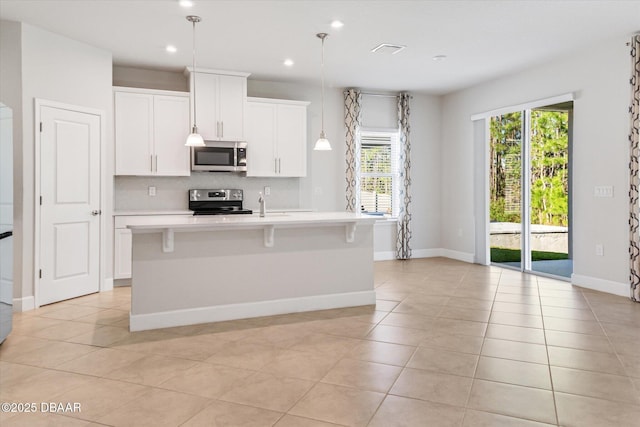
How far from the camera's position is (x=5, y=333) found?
10.7 feet

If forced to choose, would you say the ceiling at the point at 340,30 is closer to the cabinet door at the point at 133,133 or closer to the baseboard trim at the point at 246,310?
the cabinet door at the point at 133,133

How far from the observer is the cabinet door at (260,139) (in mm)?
6137

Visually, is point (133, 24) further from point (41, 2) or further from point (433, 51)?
point (433, 51)

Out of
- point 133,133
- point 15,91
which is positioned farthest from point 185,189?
point 15,91

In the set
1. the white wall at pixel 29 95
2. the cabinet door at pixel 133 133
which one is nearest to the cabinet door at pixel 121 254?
the cabinet door at pixel 133 133

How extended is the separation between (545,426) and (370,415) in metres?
0.82

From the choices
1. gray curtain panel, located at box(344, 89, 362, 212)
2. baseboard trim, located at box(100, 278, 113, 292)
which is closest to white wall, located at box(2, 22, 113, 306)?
baseboard trim, located at box(100, 278, 113, 292)

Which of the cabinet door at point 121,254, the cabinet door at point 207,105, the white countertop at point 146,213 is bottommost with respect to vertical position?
the cabinet door at point 121,254

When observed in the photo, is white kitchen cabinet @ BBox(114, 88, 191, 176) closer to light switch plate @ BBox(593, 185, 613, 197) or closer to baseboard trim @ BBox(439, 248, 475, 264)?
baseboard trim @ BBox(439, 248, 475, 264)

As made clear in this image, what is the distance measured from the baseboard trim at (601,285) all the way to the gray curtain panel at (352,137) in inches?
127

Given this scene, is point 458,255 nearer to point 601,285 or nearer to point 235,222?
point 601,285

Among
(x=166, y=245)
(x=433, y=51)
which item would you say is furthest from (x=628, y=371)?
(x=433, y=51)

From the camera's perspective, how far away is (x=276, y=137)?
6312 millimetres

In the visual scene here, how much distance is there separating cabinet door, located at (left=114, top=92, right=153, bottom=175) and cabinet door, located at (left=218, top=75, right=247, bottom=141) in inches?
34.3
